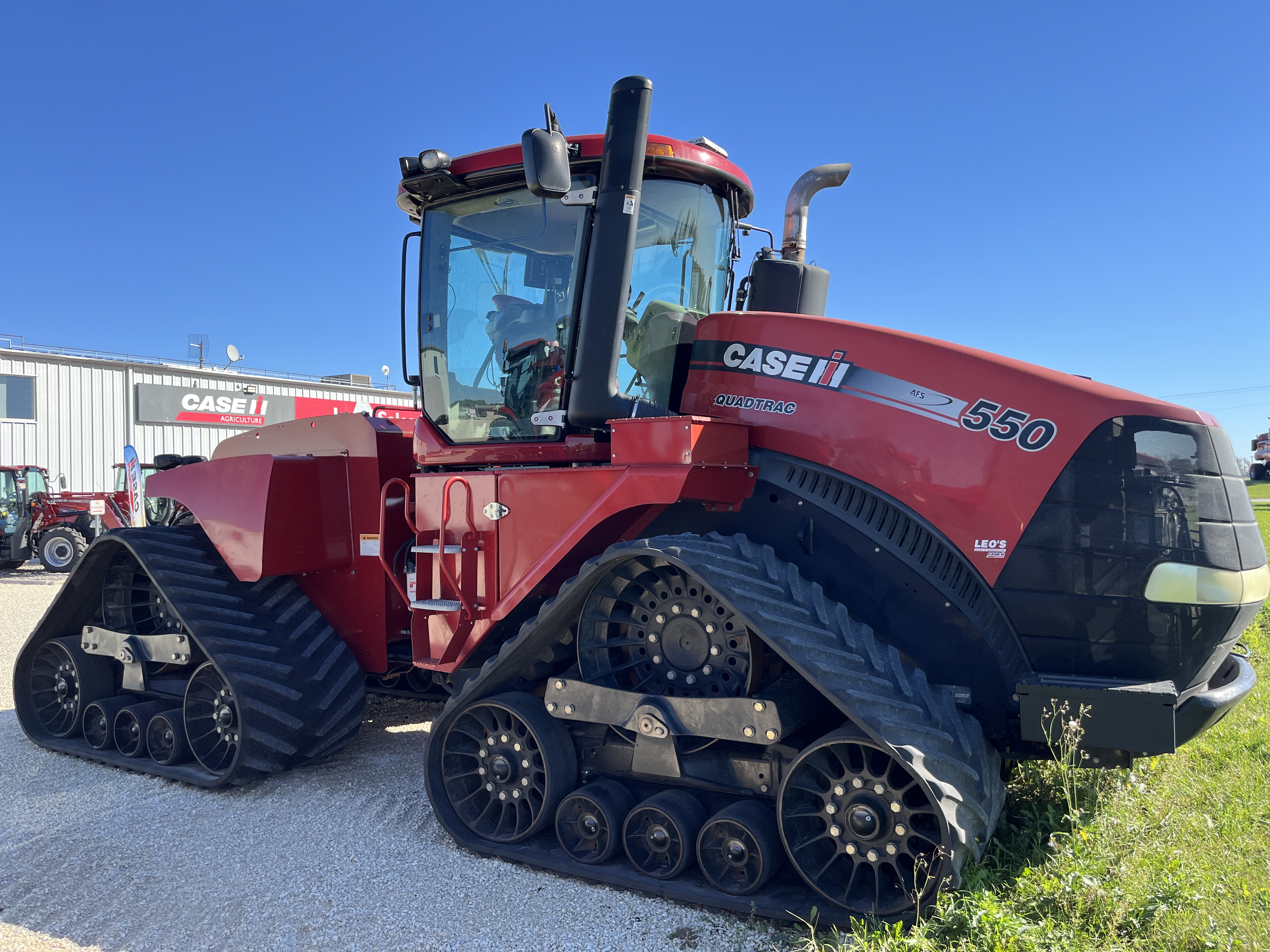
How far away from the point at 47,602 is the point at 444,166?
1222cm

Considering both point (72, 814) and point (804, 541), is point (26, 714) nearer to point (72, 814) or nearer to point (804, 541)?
point (72, 814)

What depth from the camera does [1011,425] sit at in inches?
123

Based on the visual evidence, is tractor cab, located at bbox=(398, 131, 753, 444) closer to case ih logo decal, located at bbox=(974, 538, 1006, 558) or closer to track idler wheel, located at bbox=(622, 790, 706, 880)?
case ih logo decal, located at bbox=(974, 538, 1006, 558)

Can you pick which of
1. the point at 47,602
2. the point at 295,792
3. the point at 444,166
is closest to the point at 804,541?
the point at 444,166

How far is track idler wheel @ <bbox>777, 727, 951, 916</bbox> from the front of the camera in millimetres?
2902

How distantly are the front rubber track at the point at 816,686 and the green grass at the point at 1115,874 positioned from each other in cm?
18

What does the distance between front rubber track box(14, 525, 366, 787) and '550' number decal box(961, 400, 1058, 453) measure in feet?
11.7

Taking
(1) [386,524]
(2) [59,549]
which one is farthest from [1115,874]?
(2) [59,549]

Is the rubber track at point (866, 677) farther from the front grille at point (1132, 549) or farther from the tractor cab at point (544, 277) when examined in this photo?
the tractor cab at point (544, 277)

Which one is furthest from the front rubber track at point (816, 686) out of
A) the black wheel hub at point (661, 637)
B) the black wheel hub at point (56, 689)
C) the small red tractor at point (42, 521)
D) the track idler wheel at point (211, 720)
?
the small red tractor at point (42, 521)

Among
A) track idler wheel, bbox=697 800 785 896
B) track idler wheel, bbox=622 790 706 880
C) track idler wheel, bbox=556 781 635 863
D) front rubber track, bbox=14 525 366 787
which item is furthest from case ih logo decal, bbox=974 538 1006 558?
front rubber track, bbox=14 525 366 787

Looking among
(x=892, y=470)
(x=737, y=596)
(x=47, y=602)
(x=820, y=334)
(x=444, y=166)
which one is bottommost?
(x=47, y=602)

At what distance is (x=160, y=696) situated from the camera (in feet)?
17.6

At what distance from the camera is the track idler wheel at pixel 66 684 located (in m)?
5.59
